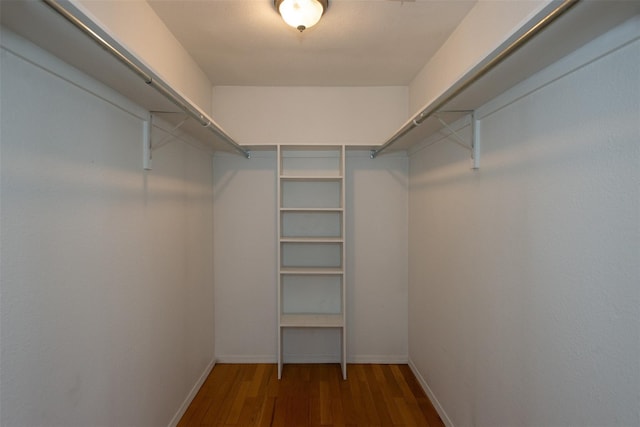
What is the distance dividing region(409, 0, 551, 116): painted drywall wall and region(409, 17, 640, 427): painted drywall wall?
30 cm

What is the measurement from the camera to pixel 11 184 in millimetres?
974

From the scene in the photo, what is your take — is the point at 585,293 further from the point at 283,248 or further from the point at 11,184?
the point at 283,248

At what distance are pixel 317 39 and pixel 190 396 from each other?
8.79ft

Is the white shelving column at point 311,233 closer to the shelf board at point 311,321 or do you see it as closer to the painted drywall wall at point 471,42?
the shelf board at point 311,321

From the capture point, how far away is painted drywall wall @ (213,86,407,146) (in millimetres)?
2949

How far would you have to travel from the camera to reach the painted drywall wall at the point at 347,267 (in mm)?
3002

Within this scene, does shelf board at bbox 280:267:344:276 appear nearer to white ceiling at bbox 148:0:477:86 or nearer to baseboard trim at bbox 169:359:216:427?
baseboard trim at bbox 169:359:216:427

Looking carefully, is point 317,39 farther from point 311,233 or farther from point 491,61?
point 311,233

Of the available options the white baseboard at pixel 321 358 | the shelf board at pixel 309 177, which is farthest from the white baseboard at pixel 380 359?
the shelf board at pixel 309 177

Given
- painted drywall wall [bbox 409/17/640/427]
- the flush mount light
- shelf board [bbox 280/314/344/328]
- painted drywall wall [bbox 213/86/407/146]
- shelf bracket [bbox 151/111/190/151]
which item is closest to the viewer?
painted drywall wall [bbox 409/17/640/427]

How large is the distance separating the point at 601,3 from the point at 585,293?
0.84 meters

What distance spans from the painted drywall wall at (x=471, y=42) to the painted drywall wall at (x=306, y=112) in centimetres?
42

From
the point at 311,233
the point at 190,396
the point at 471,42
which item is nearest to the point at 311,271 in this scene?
the point at 311,233

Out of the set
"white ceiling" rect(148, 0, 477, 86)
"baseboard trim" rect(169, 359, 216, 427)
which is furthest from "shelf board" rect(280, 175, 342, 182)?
"baseboard trim" rect(169, 359, 216, 427)
